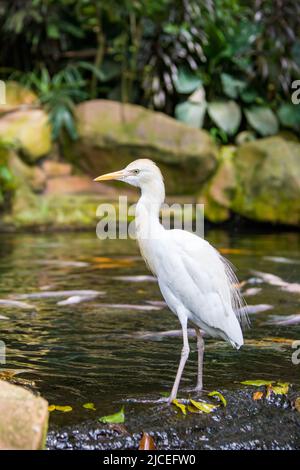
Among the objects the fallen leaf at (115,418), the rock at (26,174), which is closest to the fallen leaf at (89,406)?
the fallen leaf at (115,418)

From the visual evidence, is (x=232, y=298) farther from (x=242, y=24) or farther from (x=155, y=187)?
(x=242, y=24)

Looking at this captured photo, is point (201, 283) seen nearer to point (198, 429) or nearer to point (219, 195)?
point (198, 429)

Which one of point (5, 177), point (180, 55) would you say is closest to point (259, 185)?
point (180, 55)

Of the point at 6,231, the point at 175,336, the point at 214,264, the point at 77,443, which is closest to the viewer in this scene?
the point at 77,443

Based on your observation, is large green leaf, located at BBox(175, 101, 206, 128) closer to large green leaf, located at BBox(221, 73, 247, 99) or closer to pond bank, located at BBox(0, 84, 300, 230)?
large green leaf, located at BBox(221, 73, 247, 99)

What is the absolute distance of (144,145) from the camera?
1241cm

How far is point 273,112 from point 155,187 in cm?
1136

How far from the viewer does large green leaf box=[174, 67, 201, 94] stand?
47.4 ft

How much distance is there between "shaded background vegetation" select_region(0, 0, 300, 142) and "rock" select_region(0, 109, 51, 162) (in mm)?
816

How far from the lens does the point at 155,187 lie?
3.99 metres

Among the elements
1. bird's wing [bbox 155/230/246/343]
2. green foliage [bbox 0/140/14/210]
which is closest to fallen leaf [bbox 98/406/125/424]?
bird's wing [bbox 155/230/246/343]

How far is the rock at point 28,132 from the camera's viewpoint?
12211 mm

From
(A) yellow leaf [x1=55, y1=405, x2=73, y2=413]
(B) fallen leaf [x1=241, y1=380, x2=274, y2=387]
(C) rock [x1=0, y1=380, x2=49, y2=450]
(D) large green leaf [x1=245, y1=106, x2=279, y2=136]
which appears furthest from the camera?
(D) large green leaf [x1=245, y1=106, x2=279, y2=136]

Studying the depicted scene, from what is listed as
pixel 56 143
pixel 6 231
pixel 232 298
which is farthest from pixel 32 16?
pixel 232 298
